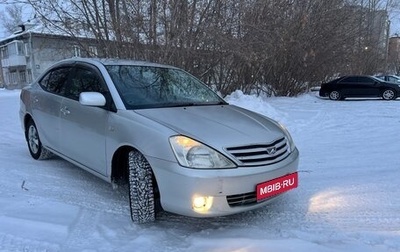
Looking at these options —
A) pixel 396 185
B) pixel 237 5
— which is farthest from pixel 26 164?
pixel 237 5

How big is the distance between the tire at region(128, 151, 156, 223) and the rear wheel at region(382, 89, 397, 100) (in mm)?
18882

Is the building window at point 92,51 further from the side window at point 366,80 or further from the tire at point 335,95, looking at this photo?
the side window at point 366,80

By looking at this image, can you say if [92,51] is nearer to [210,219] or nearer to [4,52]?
[210,219]

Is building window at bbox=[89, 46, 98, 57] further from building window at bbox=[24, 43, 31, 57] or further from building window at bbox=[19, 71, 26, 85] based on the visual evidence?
building window at bbox=[19, 71, 26, 85]

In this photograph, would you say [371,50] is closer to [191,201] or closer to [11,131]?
[11,131]

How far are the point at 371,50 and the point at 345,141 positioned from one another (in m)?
25.7

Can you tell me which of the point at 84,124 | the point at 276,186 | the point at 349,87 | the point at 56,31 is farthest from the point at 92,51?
the point at 349,87

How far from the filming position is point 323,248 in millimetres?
A: 2926

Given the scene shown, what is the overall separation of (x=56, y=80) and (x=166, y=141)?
2673 mm

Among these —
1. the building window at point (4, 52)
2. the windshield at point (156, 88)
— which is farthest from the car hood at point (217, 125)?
the building window at point (4, 52)

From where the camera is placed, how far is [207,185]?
2959 millimetres

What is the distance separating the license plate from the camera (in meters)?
3.17

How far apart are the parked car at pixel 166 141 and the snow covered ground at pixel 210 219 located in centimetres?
26

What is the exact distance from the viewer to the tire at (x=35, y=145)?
537 cm
